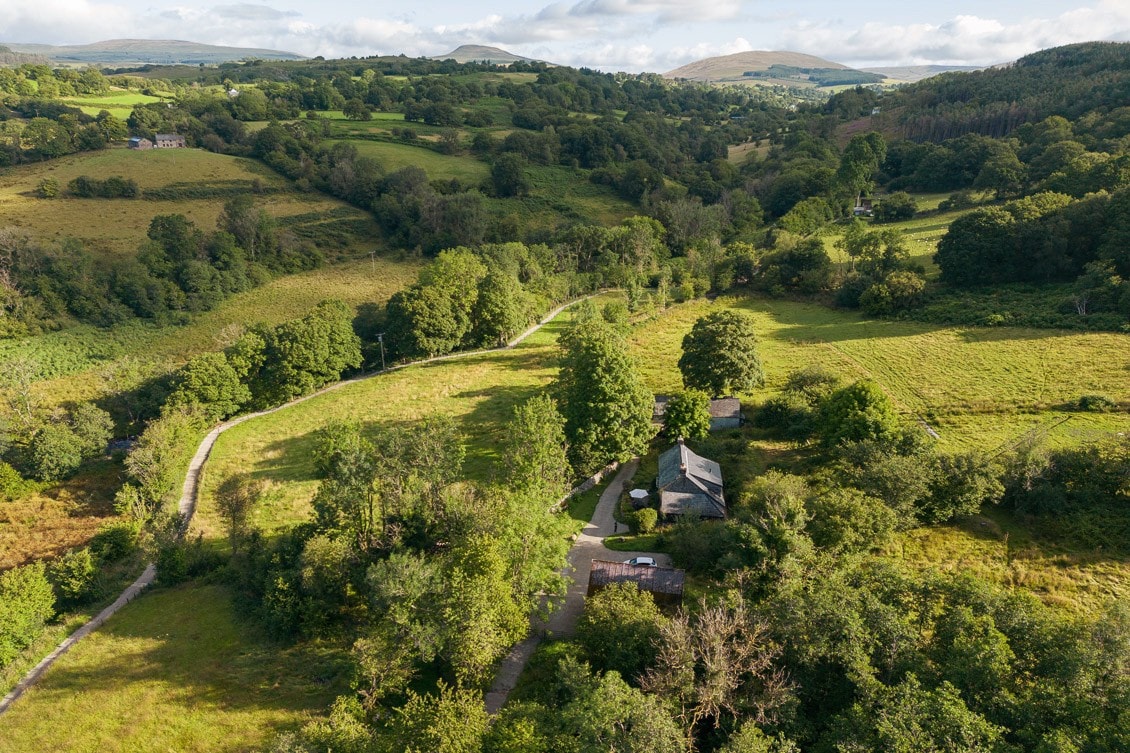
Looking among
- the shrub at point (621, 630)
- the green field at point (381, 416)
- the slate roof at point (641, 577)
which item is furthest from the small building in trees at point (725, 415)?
the shrub at point (621, 630)

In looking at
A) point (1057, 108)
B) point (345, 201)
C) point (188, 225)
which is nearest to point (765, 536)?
point (188, 225)

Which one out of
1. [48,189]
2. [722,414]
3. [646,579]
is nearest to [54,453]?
[646,579]

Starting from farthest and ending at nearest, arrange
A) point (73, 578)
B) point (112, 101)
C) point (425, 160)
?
point (112, 101), point (425, 160), point (73, 578)

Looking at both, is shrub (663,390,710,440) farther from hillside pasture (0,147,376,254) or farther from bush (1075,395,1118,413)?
hillside pasture (0,147,376,254)

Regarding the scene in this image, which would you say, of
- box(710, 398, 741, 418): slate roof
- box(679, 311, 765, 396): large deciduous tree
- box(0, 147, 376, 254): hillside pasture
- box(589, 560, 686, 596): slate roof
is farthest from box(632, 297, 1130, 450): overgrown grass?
box(0, 147, 376, 254): hillside pasture

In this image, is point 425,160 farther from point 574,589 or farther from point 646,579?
point 646,579

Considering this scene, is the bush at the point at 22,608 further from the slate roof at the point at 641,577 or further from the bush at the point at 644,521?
the bush at the point at 644,521

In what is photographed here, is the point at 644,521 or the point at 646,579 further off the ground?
the point at 646,579

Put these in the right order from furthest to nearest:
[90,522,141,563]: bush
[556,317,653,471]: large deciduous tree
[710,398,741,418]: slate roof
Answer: [710,398,741,418]: slate roof < [556,317,653,471]: large deciduous tree < [90,522,141,563]: bush
